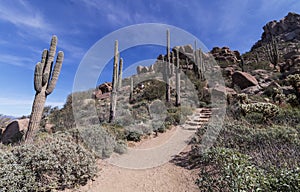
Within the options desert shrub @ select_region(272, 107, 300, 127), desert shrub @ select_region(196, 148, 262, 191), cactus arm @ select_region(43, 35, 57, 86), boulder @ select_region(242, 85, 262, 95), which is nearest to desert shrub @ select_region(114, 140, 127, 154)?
desert shrub @ select_region(196, 148, 262, 191)

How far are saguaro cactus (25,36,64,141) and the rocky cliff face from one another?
162ft

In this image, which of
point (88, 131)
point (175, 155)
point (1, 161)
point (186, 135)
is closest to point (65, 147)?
point (1, 161)

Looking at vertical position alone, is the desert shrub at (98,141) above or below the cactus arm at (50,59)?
below

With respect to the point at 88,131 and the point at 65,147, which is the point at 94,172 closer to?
the point at 65,147

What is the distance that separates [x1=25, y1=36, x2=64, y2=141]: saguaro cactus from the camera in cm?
572

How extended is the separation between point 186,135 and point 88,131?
13.3 ft

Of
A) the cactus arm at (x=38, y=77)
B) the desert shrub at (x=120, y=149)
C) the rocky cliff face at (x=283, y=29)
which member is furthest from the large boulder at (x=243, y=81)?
the rocky cliff face at (x=283, y=29)

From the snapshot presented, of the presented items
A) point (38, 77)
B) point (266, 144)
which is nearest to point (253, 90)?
point (266, 144)

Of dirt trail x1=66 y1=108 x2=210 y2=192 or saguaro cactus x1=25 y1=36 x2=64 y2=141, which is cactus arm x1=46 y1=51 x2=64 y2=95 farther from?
dirt trail x1=66 y1=108 x2=210 y2=192

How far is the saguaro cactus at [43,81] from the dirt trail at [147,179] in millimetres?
2900

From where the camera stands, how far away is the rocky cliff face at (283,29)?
41219 millimetres

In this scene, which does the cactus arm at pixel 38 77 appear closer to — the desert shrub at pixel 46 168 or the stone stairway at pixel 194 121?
the desert shrub at pixel 46 168

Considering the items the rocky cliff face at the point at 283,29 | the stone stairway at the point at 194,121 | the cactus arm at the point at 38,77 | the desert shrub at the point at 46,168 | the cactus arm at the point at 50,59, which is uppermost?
the rocky cliff face at the point at 283,29

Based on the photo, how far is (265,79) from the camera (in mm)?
17062
